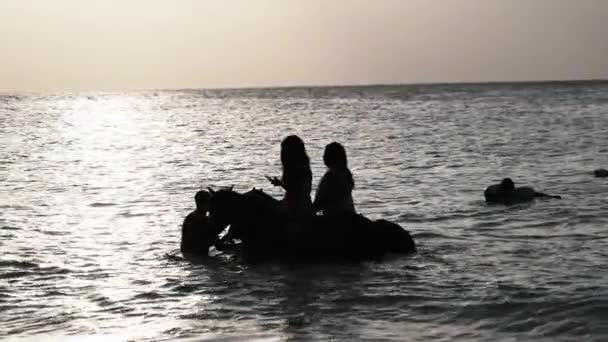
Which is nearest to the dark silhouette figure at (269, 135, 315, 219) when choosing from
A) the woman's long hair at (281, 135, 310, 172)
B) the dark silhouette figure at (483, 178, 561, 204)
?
the woman's long hair at (281, 135, 310, 172)

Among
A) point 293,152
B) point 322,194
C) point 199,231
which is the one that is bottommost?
point 199,231

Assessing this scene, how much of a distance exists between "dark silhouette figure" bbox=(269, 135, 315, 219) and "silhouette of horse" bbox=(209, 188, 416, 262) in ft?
0.61

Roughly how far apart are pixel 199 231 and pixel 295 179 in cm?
Answer: 188

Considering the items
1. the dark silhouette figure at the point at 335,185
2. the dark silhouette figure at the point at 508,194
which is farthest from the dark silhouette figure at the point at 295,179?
the dark silhouette figure at the point at 508,194

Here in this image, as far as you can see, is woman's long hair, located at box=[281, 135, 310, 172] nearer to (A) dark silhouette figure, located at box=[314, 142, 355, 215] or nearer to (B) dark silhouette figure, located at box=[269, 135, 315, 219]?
(B) dark silhouette figure, located at box=[269, 135, 315, 219]

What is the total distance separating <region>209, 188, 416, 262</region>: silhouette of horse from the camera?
1451cm

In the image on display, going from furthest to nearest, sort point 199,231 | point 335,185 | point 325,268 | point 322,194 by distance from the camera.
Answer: point 199,231 → point 322,194 → point 335,185 → point 325,268

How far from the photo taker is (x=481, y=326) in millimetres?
10773

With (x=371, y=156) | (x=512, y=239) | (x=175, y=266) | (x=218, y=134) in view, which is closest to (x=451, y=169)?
(x=371, y=156)

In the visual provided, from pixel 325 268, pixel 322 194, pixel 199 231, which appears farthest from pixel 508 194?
pixel 199 231

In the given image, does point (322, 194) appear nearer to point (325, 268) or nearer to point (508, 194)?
point (325, 268)

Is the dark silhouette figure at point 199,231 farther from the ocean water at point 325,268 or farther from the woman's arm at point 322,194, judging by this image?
the woman's arm at point 322,194

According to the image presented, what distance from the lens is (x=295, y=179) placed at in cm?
1449

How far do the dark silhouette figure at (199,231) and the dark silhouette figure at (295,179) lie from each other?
1218 millimetres
